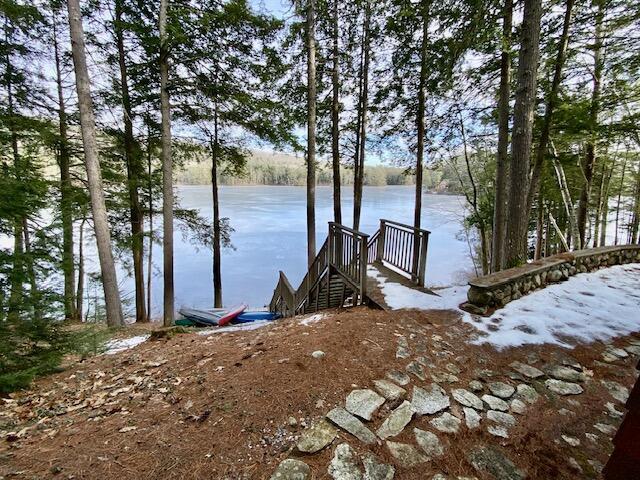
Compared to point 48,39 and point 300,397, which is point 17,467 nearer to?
point 300,397

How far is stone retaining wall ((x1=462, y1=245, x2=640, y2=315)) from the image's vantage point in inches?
149

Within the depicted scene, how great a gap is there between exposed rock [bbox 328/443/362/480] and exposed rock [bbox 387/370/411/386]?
722mm

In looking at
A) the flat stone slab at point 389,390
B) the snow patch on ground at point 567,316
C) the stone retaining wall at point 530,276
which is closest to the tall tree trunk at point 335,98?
the stone retaining wall at point 530,276

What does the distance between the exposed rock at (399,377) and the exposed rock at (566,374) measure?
1.39 m

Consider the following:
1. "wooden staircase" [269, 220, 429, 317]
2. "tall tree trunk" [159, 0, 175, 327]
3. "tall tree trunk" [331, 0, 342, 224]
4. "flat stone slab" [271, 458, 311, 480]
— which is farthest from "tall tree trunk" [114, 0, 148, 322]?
"flat stone slab" [271, 458, 311, 480]

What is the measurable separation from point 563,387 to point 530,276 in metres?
2.29

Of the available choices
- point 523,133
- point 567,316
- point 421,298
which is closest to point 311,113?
point 523,133

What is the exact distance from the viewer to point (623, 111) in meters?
7.47

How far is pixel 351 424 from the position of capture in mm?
1827

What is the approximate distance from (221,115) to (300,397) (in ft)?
23.2

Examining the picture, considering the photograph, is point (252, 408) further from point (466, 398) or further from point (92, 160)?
point (92, 160)

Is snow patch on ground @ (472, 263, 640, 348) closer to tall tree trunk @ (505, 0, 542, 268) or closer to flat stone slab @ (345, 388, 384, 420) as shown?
tall tree trunk @ (505, 0, 542, 268)

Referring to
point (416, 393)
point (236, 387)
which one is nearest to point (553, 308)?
point (416, 393)

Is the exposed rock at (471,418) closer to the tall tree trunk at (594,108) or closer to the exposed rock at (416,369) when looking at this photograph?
the exposed rock at (416,369)
